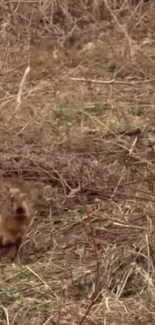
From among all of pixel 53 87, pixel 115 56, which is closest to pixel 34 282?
pixel 53 87

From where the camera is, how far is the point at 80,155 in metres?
6.87

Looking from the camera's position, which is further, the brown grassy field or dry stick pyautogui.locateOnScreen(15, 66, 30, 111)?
dry stick pyautogui.locateOnScreen(15, 66, 30, 111)

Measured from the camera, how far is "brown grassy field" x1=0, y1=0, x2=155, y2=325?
501 cm

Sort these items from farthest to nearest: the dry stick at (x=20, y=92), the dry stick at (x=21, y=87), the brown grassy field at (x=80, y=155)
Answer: the dry stick at (x=21, y=87) < the dry stick at (x=20, y=92) < the brown grassy field at (x=80, y=155)

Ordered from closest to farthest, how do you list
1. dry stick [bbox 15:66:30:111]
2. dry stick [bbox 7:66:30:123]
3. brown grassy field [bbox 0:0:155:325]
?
brown grassy field [bbox 0:0:155:325], dry stick [bbox 7:66:30:123], dry stick [bbox 15:66:30:111]

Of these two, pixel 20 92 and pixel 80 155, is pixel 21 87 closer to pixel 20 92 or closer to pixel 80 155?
pixel 20 92

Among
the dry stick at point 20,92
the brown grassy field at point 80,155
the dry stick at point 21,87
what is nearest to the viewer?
the brown grassy field at point 80,155

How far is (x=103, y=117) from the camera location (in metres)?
7.86

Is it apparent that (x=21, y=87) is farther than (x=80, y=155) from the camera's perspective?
Yes

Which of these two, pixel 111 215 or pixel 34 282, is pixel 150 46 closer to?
pixel 111 215

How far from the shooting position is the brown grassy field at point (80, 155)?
5.01 metres

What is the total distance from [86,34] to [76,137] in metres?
2.72

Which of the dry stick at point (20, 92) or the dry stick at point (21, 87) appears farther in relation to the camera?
the dry stick at point (21, 87)

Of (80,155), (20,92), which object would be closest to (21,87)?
(20,92)
